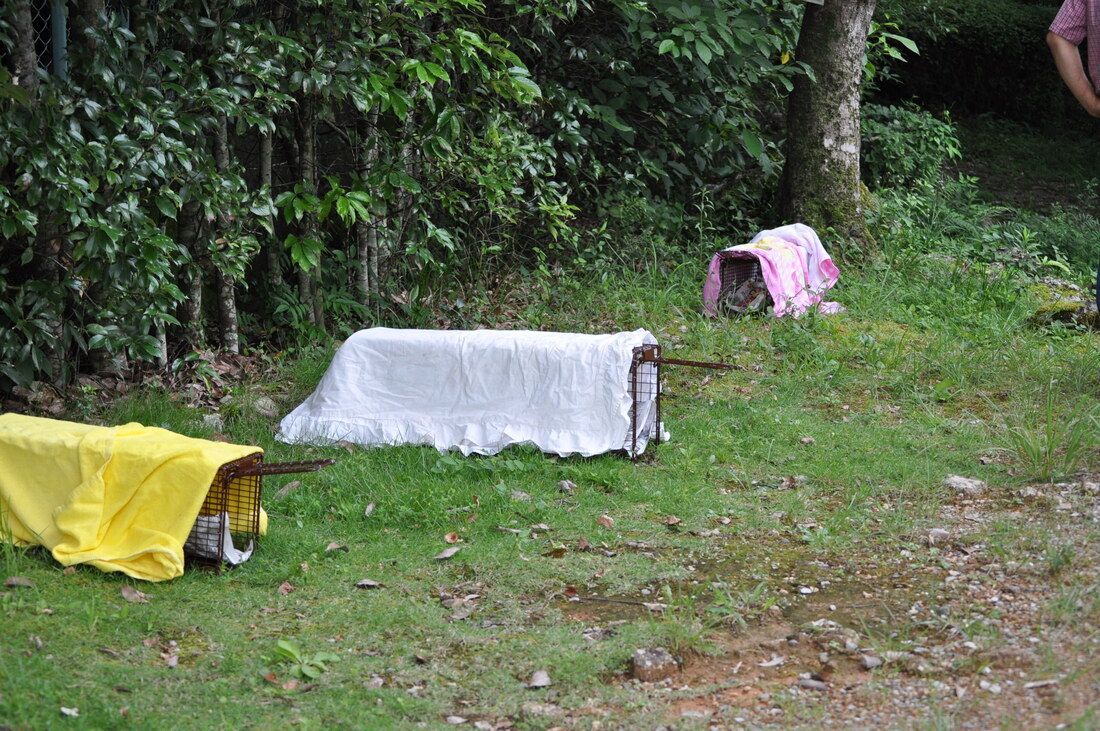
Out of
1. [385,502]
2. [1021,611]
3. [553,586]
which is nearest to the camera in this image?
[1021,611]

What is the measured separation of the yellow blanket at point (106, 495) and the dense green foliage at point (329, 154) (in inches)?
51.3

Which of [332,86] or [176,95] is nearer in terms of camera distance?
[176,95]

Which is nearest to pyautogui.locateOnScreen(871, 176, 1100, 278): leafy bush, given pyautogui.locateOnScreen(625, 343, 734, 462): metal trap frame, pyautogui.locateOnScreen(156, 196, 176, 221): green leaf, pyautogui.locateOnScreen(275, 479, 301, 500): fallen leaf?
pyautogui.locateOnScreen(625, 343, 734, 462): metal trap frame

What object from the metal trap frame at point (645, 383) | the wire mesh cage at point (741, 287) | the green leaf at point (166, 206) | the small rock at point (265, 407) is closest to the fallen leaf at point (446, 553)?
the metal trap frame at point (645, 383)

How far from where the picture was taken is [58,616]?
122 inches

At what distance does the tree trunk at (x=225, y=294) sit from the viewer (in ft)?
18.4

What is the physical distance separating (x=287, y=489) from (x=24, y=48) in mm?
2332

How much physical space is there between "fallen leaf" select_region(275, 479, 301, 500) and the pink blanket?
10.9 ft

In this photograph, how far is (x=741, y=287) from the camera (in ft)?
22.8

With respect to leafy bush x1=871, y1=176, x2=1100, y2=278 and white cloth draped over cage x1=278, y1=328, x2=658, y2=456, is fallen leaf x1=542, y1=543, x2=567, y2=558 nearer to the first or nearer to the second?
white cloth draped over cage x1=278, y1=328, x2=658, y2=456

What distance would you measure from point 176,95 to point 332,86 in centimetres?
81

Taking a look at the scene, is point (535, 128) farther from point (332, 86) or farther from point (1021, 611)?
point (1021, 611)

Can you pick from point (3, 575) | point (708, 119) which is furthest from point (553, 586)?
point (708, 119)

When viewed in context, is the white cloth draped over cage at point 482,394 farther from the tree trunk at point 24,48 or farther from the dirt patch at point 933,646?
the tree trunk at point 24,48
